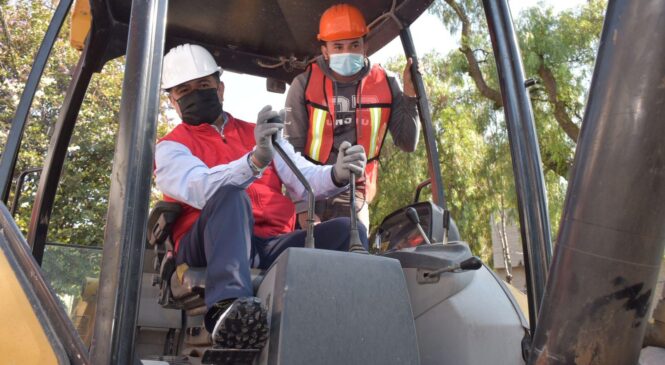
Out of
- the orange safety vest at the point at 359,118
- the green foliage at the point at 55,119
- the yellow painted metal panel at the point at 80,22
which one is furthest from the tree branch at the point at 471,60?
the yellow painted metal panel at the point at 80,22

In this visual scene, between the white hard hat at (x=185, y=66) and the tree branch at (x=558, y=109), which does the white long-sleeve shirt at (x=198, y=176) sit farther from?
the tree branch at (x=558, y=109)

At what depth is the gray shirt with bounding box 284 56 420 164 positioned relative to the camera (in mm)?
3676

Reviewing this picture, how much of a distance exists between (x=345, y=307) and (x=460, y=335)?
0.61m

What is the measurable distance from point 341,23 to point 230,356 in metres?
2.01

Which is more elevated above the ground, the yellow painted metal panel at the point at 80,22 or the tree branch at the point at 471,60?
the tree branch at the point at 471,60

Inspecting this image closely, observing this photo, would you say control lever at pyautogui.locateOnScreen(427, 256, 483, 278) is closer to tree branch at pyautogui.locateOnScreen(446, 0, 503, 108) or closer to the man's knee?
the man's knee

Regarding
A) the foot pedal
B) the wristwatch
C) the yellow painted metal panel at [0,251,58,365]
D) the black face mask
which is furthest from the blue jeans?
the black face mask

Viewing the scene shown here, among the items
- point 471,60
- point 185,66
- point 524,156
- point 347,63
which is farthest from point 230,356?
point 471,60

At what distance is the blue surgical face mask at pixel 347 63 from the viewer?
3652mm

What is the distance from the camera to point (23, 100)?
116 inches

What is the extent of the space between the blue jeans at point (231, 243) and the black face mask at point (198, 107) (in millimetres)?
576

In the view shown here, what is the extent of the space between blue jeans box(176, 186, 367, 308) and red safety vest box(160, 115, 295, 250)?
125mm

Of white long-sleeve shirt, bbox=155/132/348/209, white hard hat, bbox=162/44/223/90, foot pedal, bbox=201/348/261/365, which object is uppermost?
white hard hat, bbox=162/44/223/90

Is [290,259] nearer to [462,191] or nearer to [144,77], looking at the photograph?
[144,77]
